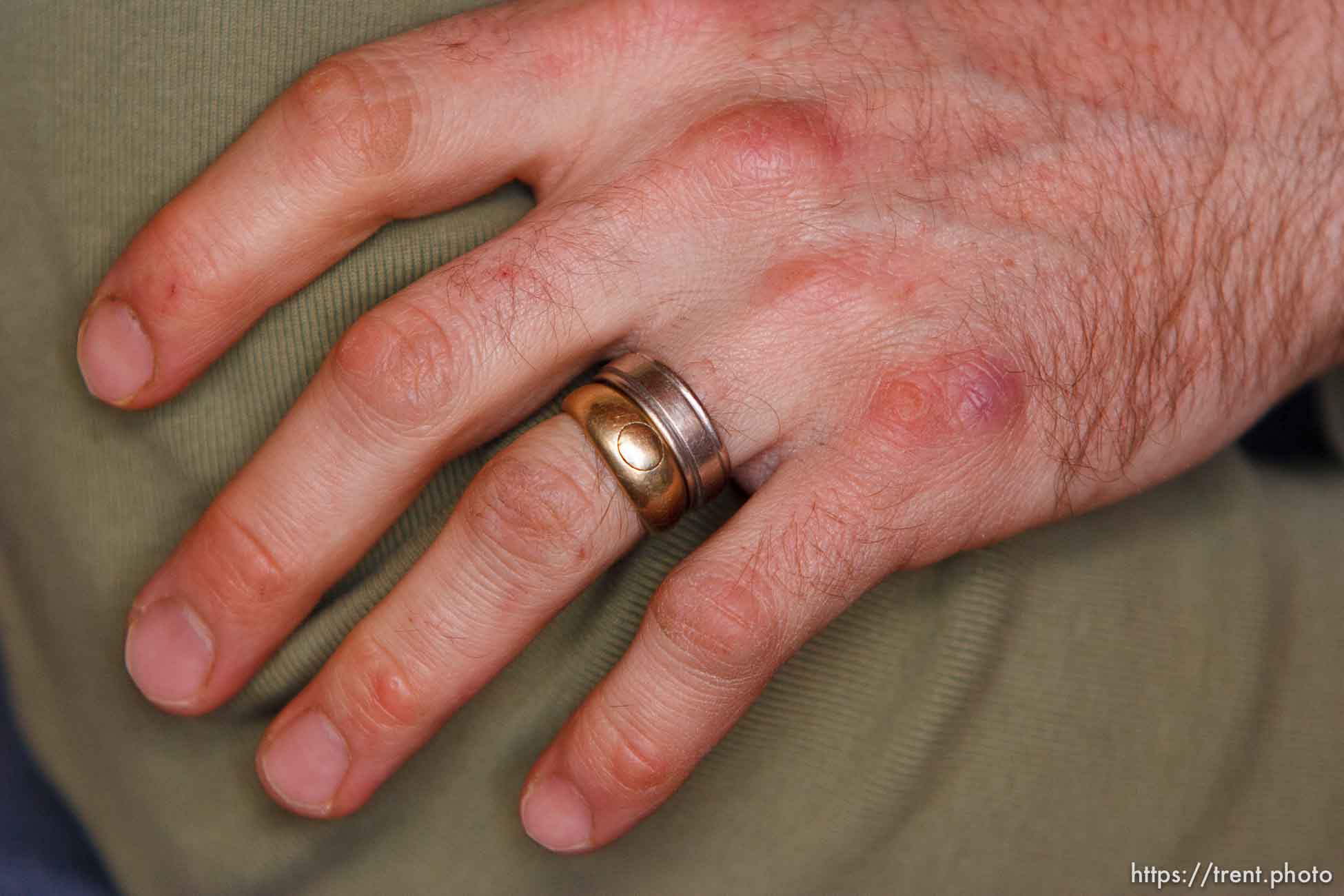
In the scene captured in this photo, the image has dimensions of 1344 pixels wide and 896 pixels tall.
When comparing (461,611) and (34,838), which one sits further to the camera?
(34,838)

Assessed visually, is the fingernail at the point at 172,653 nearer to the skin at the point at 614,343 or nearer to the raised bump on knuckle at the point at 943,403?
the skin at the point at 614,343

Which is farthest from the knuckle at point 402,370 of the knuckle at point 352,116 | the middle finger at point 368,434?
the knuckle at point 352,116

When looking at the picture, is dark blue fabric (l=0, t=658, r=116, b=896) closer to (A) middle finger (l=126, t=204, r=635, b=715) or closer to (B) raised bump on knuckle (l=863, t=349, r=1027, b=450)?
(A) middle finger (l=126, t=204, r=635, b=715)

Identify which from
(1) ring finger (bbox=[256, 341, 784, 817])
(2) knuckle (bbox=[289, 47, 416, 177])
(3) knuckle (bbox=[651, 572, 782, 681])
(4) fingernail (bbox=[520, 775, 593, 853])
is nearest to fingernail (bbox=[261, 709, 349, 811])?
(1) ring finger (bbox=[256, 341, 784, 817])

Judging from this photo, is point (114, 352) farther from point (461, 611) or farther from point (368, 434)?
point (461, 611)

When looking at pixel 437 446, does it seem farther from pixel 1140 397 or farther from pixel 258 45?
pixel 1140 397

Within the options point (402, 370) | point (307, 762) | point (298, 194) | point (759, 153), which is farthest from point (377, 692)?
point (759, 153)
